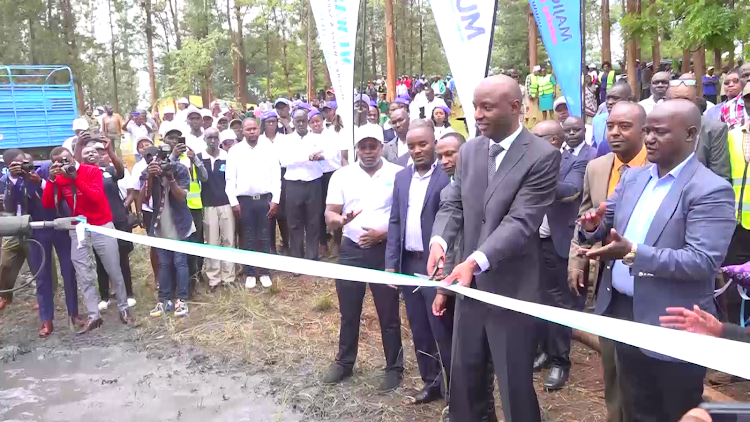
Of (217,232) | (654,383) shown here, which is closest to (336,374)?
(654,383)

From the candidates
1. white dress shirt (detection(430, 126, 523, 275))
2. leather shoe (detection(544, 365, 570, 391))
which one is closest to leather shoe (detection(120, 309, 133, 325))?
leather shoe (detection(544, 365, 570, 391))

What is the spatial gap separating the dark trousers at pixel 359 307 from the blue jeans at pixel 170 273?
2.75 m

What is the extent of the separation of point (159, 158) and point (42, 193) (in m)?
1.19

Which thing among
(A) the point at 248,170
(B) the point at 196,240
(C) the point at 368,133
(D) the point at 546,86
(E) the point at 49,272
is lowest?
(E) the point at 49,272

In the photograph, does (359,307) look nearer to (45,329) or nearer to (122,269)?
(122,269)

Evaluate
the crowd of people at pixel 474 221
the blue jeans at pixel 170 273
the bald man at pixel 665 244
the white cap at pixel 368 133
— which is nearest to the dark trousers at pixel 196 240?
the crowd of people at pixel 474 221

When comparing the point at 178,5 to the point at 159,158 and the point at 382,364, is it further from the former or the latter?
the point at 382,364

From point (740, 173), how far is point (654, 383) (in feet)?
7.18

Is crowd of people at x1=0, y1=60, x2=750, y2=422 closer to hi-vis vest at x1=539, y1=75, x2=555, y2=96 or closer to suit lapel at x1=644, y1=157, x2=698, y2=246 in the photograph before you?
suit lapel at x1=644, y1=157, x2=698, y2=246

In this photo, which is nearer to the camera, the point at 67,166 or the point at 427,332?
the point at 427,332

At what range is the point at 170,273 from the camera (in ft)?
22.4

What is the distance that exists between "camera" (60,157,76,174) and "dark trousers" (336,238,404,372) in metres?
2.97

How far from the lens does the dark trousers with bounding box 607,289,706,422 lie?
8.71 ft

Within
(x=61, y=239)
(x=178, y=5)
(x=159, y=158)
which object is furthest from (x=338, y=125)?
(x=178, y=5)
